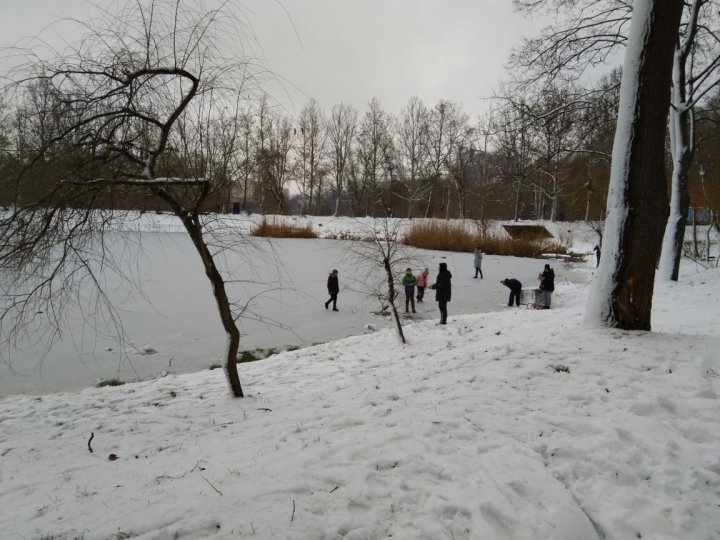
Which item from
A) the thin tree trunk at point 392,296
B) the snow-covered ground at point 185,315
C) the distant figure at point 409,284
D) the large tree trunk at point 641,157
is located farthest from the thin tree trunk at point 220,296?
the distant figure at point 409,284

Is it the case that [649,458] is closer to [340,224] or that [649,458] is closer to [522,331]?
[522,331]

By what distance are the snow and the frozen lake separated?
4.08ft

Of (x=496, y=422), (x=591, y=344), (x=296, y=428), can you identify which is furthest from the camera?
(x=591, y=344)

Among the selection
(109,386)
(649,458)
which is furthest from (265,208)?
(649,458)

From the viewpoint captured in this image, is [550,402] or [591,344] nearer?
[550,402]

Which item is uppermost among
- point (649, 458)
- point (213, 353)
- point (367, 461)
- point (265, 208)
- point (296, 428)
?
point (265, 208)

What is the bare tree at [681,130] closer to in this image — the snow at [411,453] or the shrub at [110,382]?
the snow at [411,453]

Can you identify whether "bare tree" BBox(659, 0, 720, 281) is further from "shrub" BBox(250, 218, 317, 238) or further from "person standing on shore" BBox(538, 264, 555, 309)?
"shrub" BBox(250, 218, 317, 238)

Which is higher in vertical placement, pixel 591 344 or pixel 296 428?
pixel 591 344

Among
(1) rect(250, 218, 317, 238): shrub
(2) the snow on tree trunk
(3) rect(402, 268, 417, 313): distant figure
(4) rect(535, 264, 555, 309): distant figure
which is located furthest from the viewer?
(1) rect(250, 218, 317, 238): shrub

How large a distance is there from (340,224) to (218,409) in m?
27.8

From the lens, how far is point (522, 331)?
7184mm

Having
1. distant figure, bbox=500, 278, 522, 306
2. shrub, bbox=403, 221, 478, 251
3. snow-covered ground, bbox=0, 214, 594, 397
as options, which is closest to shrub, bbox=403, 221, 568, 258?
shrub, bbox=403, 221, 478, 251

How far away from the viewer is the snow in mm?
2240
